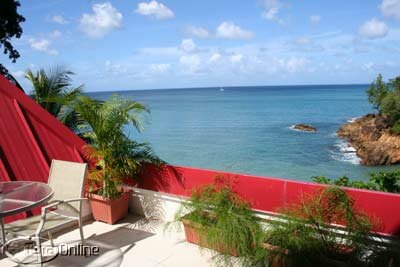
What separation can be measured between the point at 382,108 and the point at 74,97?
28.3m

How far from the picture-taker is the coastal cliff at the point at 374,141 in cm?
2173

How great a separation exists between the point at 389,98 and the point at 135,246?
28.5m

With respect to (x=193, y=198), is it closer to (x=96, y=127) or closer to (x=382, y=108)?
(x=96, y=127)

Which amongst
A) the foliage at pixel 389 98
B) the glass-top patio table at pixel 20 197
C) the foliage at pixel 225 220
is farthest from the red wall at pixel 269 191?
the foliage at pixel 389 98

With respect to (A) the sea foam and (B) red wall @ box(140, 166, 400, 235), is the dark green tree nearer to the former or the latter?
(A) the sea foam

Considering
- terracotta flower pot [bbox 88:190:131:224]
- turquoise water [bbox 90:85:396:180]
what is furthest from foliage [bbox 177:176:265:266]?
turquoise water [bbox 90:85:396:180]

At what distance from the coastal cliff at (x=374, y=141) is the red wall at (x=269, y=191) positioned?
21.1 m

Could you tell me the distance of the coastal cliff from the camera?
2173cm

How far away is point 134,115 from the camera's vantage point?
174 inches

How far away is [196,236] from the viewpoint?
3613mm

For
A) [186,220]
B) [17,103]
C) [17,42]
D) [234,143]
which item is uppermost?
[17,42]

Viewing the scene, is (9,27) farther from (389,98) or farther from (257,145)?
(389,98)

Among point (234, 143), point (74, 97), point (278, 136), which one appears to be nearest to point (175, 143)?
point (234, 143)

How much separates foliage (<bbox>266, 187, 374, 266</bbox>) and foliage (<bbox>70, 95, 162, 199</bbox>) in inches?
81.9
